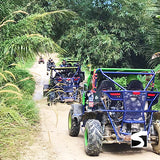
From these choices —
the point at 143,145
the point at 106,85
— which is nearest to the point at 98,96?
the point at 106,85

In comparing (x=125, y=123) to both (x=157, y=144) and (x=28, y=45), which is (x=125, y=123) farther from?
(x=28, y=45)

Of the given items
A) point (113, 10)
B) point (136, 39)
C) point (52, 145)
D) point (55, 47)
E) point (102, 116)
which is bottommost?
point (52, 145)

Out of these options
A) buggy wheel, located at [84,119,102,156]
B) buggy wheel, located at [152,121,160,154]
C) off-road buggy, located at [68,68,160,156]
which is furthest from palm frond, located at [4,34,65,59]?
buggy wheel, located at [152,121,160,154]

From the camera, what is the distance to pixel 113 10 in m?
14.3

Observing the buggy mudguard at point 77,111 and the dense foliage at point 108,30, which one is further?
the dense foliage at point 108,30

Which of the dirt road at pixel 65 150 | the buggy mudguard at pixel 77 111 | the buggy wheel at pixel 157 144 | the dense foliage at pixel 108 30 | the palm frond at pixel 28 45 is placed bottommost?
the dirt road at pixel 65 150

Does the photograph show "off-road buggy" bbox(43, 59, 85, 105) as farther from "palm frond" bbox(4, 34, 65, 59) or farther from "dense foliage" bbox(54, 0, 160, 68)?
"palm frond" bbox(4, 34, 65, 59)

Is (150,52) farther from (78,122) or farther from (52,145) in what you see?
(52,145)

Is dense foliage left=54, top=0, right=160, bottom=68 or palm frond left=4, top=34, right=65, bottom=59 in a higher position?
dense foliage left=54, top=0, right=160, bottom=68

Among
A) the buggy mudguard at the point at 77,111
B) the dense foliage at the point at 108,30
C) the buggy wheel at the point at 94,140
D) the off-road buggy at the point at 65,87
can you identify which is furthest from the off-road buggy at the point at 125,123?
the dense foliage at the point at 108,30

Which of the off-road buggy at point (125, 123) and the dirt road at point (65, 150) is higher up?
the off-road buggy at point (125, 123)

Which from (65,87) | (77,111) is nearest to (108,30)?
(65,87)

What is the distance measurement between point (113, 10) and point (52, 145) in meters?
9.94

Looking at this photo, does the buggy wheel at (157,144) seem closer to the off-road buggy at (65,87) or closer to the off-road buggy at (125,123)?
the off-road buggy at (125,123)
